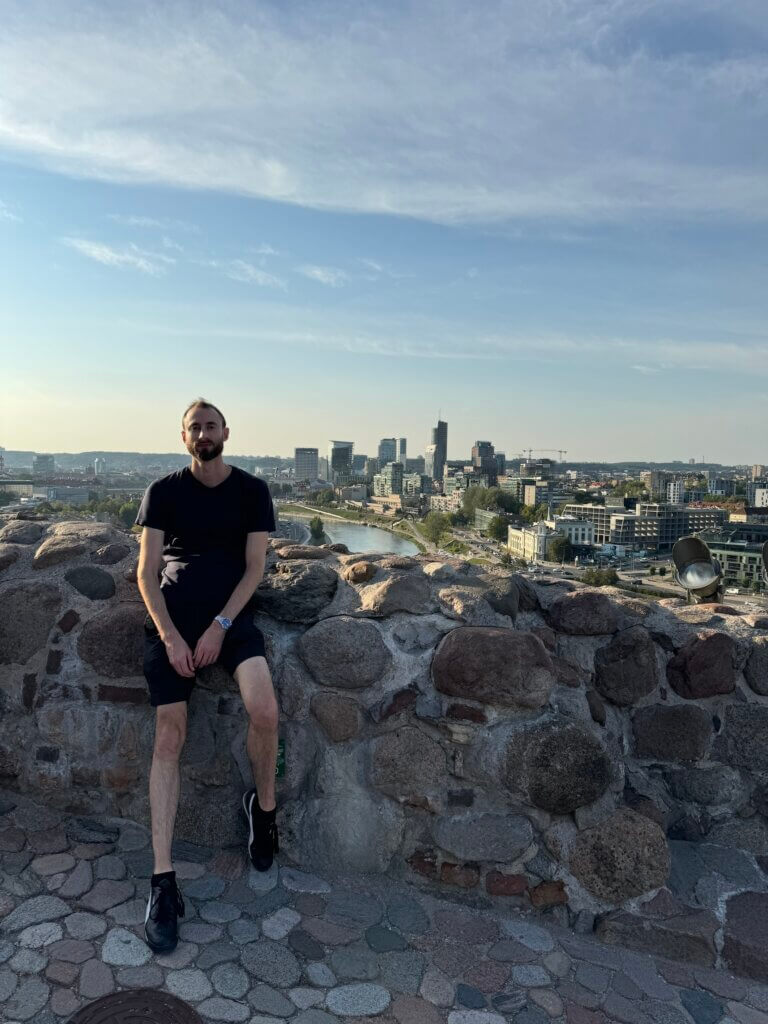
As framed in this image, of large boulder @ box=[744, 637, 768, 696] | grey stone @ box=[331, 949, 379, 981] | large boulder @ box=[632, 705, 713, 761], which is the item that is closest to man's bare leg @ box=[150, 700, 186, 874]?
grey stone @ box=[331, 949, 379, 981]

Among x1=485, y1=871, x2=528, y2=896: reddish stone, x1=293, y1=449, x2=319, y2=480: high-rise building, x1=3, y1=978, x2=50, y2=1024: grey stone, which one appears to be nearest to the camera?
x1=3, y1=978, x2=50, y2=1024: grey stone

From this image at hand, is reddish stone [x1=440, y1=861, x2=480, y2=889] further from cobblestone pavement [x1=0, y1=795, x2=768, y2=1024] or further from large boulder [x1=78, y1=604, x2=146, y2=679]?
large boulder [x1=78, y1=604, x2=146, y2=679]

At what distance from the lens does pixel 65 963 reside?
1863mm

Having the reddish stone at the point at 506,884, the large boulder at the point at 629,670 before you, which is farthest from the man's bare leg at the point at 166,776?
the large boulder at the point at 629,670

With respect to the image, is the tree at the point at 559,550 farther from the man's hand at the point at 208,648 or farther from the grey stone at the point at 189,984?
the grey stone at the point at 189,984

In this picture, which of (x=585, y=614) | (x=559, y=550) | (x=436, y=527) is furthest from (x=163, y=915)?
(x=436, y=527)

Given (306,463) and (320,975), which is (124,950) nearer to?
(320,975)

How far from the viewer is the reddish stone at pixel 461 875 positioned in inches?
90.9

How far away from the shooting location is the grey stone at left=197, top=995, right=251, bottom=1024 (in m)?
1.73

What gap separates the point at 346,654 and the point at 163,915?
0.93 m

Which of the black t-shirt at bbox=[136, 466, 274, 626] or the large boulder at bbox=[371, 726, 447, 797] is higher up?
the black t-shirt at bbox=[136, 466, 274, 626]

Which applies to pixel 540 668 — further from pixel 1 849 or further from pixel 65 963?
pixel 1 849

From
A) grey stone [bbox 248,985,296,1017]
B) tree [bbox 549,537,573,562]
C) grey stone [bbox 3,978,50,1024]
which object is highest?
grey stone [bbox 3,978,50,1024]

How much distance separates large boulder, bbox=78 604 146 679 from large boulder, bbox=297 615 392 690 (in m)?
0.60
